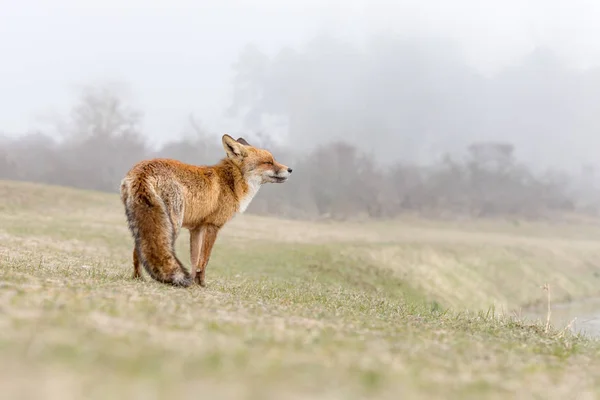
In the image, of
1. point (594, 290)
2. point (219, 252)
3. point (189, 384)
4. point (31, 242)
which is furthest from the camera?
point (594, 290)

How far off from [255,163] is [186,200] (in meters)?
2.71

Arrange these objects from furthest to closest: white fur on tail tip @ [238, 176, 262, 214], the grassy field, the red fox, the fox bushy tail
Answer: white fur on tail tip @ [238, 176, 262, 214], the red fox, the fox bushy tail, the grassy field

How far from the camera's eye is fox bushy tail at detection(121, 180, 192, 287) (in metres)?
11.0

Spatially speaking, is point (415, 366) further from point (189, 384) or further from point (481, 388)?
point (189, 384)

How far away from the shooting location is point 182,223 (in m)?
13.4

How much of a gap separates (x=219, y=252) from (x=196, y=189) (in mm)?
28370

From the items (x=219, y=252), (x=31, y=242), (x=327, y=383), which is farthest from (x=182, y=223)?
(x=219, y=252)

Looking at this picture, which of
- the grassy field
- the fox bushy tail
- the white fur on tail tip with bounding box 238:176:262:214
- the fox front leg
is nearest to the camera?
the grassy field

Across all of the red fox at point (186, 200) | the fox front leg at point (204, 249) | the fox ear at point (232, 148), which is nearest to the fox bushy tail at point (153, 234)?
the red fox at point (186, 200)

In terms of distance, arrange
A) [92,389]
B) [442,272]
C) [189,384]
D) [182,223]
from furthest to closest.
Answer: [442,272]
[182,223]
[189,384]
[92,389]

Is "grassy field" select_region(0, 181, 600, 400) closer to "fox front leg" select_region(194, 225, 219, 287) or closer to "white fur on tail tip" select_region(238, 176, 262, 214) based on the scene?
"fox front leg" select_region(194, 225, 219, 287)

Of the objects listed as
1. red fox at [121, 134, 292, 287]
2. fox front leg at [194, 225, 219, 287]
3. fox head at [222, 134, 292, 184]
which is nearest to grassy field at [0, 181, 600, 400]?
red fox at [121, 134, 292, 287]

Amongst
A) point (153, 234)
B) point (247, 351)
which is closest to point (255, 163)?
point (153, 234)

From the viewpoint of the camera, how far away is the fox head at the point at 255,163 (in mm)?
14898
